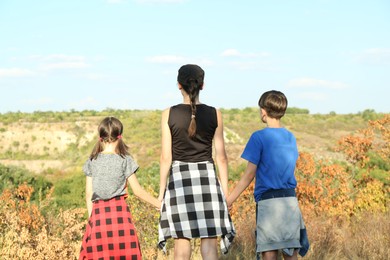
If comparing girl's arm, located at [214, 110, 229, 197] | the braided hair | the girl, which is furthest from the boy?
the girl

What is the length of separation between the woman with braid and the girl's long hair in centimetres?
40

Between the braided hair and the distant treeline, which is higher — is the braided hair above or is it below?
below

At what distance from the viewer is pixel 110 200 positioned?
5207mm

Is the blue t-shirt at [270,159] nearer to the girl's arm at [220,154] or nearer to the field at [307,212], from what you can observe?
the girl's arm at [220,154]

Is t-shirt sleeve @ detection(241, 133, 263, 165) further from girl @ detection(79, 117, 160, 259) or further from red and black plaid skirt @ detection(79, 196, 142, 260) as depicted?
red and black plaid skirt @ detection(79, 196, 142, 260)

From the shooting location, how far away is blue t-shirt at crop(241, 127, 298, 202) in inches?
187

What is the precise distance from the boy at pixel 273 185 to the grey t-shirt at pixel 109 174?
0.99 m

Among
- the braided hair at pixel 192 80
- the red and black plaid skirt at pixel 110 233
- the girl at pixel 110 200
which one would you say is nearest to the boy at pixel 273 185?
the braided hair at pixel 192 80

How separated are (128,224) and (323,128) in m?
50.7

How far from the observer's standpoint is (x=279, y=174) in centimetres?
476

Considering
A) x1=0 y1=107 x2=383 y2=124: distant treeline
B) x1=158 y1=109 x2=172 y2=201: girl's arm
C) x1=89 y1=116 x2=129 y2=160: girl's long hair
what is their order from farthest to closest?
x1=0 y1=107 x2=383 y2=124: distant treeline → x1=89 y1=116 x2=129 y2=160: girl's long hair → x1=158 y1=109 x2=172 y2=201: girl's arm

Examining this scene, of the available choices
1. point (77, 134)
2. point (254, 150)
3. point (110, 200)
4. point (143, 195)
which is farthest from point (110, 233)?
point (77, 134)

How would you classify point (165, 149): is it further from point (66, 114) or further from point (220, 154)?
point (66, 114)

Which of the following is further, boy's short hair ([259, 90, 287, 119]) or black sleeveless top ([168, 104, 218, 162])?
black sleeveless top ([168, 104, 218, 162])
